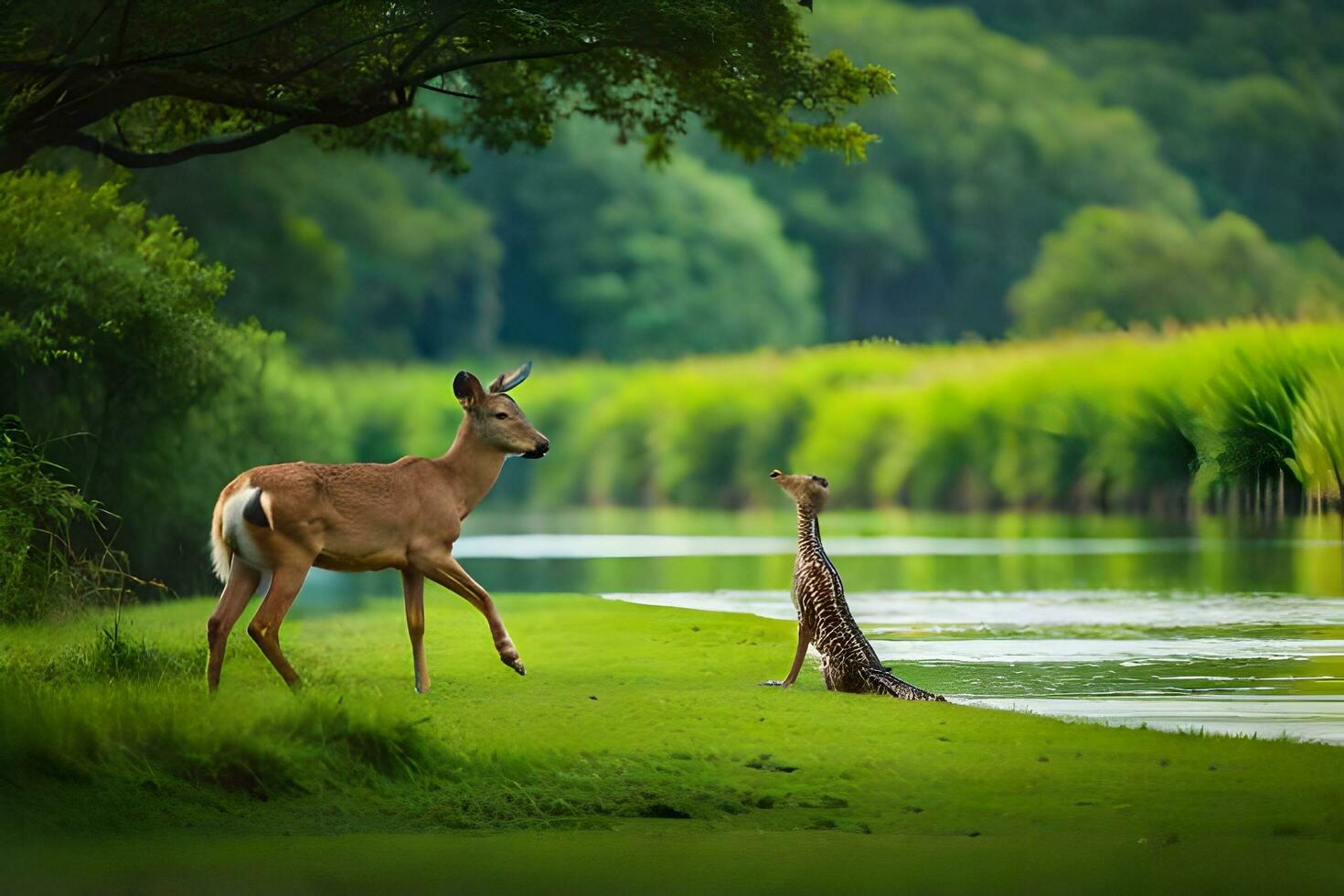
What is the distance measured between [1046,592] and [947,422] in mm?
7844

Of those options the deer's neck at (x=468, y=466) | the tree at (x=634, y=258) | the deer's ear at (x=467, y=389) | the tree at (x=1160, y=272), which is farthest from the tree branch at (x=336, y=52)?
the tree at (x=634, y=258)

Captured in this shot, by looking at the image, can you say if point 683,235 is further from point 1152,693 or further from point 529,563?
point 1152,693

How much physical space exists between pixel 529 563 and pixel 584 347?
2218cm

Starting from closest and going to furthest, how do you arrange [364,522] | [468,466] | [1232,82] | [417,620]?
1. [364,522]
2. [417,620]
3. [468,466]
4. [1232,82]

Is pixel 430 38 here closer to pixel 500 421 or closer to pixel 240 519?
pixel 500 421

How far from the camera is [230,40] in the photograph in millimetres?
10039

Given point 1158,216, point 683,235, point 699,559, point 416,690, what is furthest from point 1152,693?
point 683,235

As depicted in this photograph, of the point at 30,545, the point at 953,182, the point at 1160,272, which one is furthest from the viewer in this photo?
the point at 953,182

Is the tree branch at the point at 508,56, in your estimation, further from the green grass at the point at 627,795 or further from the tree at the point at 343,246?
the tree at the point at 343,246

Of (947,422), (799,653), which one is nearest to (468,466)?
(799,653)

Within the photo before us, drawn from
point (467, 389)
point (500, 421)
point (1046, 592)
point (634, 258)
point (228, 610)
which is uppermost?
point (634, 258)

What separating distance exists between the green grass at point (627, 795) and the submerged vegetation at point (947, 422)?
2561 mm

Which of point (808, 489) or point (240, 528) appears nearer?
point (240, 528)

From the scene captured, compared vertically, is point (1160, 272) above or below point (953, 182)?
below
